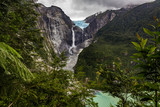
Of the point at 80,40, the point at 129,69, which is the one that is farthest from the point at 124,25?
the point at 129,69

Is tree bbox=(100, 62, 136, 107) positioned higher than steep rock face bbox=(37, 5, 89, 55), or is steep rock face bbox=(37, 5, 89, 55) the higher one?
steep rock face bbox=(37, 5, 89, 55)

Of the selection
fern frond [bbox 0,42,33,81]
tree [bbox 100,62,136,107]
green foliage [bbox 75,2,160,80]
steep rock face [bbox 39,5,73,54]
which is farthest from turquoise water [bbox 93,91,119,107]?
steep rock face [bbox 39,5,73,54]

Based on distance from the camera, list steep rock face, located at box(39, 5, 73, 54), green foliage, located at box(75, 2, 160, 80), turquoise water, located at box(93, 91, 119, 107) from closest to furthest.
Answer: turquoise water, located at box(93, 91, 119, 107) < green foliage, located at box(75, 2, 160, 80) < steep rock face, located at box(39, 5, 73, 54)

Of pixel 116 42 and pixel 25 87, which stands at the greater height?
pixel 25 87

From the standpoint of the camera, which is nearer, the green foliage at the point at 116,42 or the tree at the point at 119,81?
the tree at the point at 119,81

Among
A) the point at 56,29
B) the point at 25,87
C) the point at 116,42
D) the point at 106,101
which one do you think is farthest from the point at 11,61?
the point at 116,42

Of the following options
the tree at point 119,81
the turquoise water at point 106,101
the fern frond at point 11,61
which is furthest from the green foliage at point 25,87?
the turquoise water at point 106,101

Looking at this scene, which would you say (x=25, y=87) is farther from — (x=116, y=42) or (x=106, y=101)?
(x=116, y=42)

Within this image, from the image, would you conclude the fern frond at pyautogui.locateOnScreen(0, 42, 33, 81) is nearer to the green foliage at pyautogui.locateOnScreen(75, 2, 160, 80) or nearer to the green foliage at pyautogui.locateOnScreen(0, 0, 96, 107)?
the green foliage at pyautogui.locateOnScreen(0, 0, 96, 107)

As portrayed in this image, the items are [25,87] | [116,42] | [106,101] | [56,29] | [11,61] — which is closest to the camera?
[11,61]

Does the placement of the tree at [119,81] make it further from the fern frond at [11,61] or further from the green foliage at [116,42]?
the green foliage at [116,42]

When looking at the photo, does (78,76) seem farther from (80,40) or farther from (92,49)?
(80,40)
